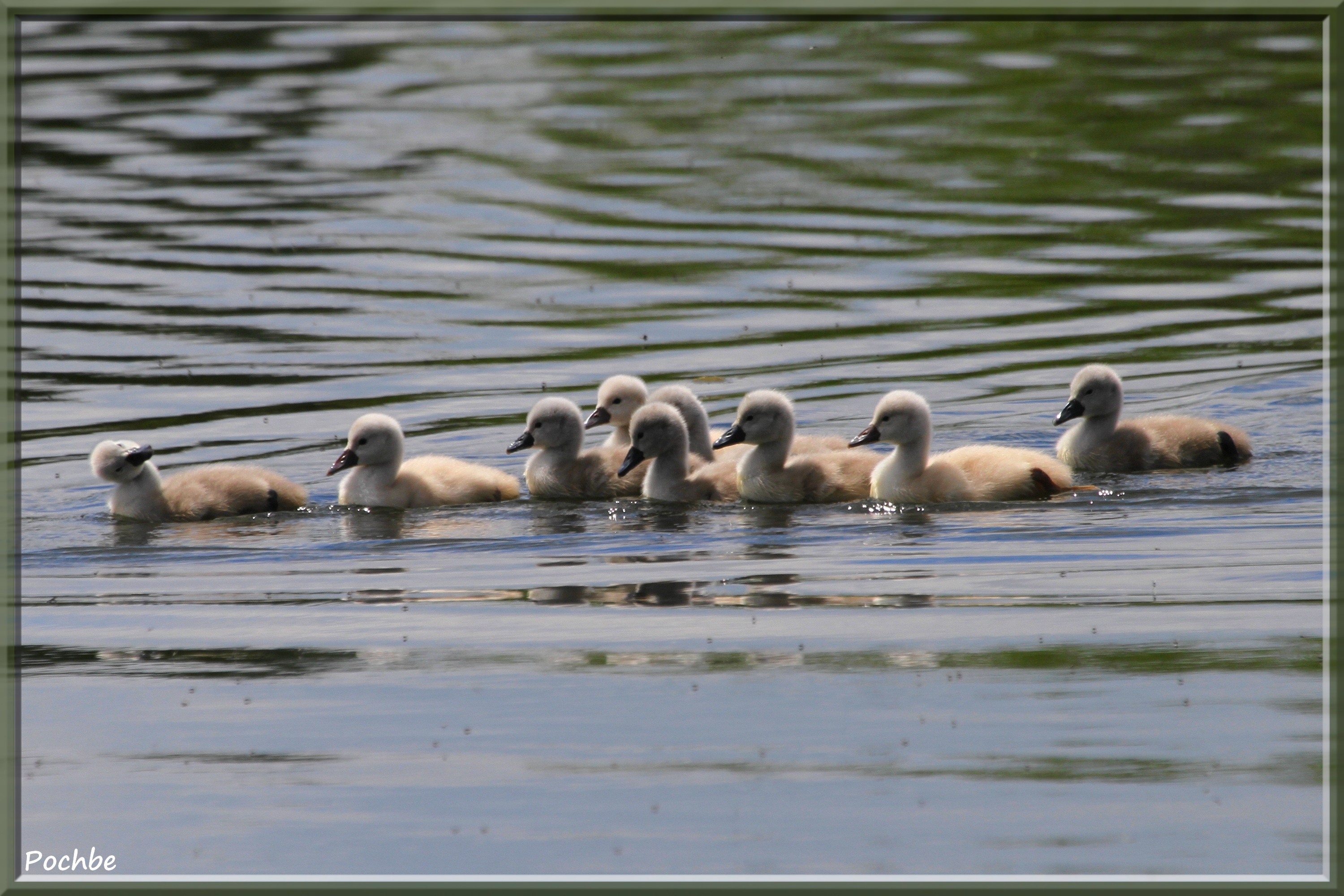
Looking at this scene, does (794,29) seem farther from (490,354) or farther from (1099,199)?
(490,354)

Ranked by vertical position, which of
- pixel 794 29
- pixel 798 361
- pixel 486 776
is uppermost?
pixel 794 29

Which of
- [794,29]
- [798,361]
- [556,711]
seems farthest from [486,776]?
[794,29]

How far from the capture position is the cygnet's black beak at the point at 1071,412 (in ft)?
33.3

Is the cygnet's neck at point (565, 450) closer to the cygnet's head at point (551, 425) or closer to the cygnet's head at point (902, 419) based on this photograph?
the cygnet's head at point (551, 425)

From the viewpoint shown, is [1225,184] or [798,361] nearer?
[798,361]

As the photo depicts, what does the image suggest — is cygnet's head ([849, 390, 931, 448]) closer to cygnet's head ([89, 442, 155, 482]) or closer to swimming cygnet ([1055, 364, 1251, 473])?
swimming cygnet ([1055, 364, 1251, 473])

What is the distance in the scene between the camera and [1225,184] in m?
19.6

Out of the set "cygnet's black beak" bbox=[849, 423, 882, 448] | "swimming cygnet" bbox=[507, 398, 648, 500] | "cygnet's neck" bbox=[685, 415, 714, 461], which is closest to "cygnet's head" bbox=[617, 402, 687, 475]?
"swimming cygnet" bbox=[507, 398, 648, 500]

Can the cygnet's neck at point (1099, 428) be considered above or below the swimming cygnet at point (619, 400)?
below

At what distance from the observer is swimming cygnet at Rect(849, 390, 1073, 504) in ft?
31.0

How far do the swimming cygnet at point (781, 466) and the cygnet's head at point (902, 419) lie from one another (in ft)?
0.97

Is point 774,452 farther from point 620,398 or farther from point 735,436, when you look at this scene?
point 620,398

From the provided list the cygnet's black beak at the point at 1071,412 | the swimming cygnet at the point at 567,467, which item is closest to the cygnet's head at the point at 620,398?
the swimming cygnet at the point at 567,467

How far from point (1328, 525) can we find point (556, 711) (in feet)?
13.7
